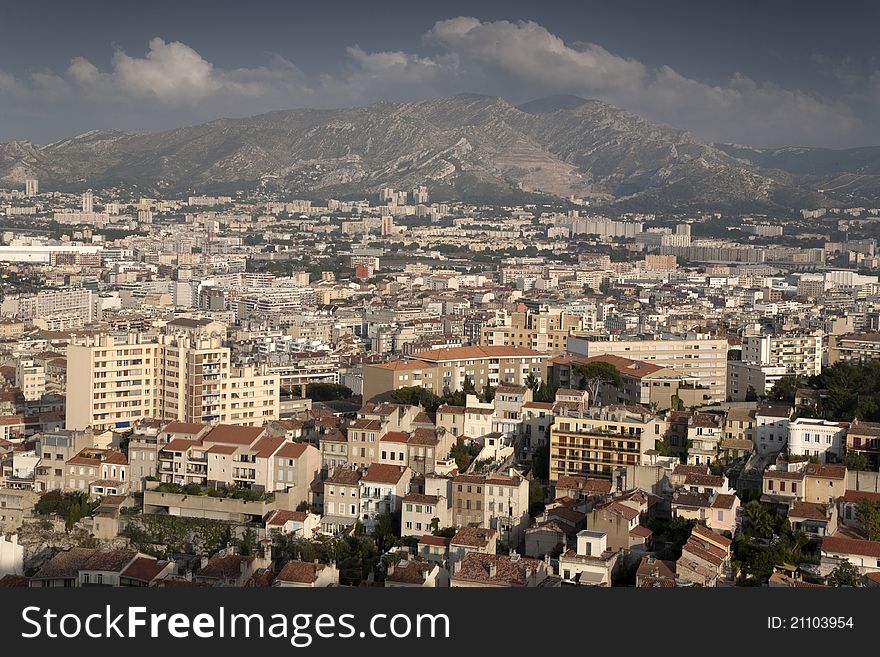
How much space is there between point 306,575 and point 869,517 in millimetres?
2139

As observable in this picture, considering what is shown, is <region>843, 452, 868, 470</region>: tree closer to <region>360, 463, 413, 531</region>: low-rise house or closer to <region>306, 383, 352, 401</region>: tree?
<region>360, 463, 413, 531</region>: low-rise house

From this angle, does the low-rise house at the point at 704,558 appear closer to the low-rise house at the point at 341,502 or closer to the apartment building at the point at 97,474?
the low-rise house at the point at 341,502

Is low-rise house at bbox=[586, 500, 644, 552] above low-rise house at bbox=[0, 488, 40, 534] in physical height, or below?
above

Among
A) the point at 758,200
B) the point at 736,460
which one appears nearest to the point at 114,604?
the point at 736,460

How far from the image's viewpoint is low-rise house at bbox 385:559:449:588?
15.3ft

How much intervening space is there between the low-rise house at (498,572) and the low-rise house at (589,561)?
0.27 feet

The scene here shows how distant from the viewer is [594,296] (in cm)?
2019

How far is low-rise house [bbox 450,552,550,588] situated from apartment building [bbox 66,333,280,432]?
9.49 feet

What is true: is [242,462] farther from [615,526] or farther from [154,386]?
[615,526]

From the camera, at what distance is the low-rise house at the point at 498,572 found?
459 cm

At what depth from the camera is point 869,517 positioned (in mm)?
5262

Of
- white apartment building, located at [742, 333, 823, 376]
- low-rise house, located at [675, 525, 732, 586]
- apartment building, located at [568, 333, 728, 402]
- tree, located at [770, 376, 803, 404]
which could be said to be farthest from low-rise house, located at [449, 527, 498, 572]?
white apartment building, located at [742, 333, 823, 376]

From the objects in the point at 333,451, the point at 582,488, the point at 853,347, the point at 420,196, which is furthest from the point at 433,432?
the point at 420,196

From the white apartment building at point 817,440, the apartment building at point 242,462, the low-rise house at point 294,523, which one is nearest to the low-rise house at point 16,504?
the apartment building at point 242,462
